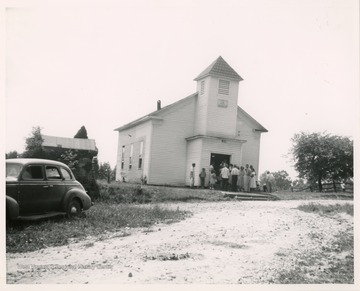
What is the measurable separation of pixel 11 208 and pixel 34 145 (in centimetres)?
213

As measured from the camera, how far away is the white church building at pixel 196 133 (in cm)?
1925

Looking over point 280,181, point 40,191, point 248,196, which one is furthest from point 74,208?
point 280,181

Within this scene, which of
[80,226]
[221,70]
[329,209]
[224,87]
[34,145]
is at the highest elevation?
[221,70]

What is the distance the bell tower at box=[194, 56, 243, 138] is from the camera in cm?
1928

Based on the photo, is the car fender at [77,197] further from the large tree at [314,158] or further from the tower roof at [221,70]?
the large tree at [314,158]

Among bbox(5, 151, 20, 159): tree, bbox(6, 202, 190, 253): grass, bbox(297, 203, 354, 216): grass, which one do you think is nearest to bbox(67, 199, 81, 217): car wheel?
bbox(6, 202, 190, 253): grass

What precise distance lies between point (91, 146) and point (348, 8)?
7.58 m

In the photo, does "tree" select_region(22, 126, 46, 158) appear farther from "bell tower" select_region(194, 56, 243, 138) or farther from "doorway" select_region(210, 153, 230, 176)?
"doorway" select_region(210, 153, 230, 176)

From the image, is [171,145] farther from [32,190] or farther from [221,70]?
[32,190]

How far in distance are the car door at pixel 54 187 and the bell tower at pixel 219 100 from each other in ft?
37.5

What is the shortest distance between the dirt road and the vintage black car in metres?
1.24

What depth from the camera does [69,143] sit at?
10812mm

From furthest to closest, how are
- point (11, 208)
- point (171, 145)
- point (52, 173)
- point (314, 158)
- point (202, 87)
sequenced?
1. point (314, 158)
2. point (202, 87)
3. point (171, 145)
4. point (52, 173)
5. point (11, 208)

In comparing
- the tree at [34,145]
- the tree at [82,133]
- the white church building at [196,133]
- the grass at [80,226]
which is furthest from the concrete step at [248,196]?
the tree at [34,145]
